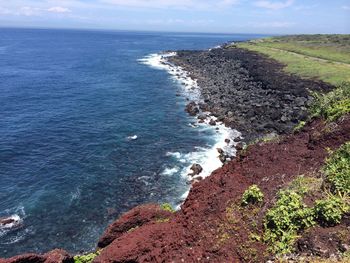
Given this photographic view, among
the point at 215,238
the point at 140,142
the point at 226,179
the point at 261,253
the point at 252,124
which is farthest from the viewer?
the point at 252,124

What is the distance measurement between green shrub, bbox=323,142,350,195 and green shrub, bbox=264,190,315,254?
238cm

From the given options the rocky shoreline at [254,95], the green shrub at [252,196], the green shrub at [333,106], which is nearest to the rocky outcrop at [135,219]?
the green shrub at [252,196]

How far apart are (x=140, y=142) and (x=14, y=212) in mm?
24802

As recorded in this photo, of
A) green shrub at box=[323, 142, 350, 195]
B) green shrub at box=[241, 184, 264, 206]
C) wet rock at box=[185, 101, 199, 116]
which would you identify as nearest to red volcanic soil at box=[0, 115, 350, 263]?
green shrub at box=[241, 184, 264, 206]

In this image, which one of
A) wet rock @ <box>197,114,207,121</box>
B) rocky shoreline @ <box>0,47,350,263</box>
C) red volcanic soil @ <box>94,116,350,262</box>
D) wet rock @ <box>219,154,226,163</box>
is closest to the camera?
rocky shoreline @ <box>0,47,350,263</box>

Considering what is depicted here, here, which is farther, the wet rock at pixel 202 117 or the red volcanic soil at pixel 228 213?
the wet rock at pixel 202 117

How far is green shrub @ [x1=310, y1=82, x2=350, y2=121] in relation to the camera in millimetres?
25328

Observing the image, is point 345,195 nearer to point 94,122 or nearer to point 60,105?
point 94,122

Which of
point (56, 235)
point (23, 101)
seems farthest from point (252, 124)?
point (23, 101)

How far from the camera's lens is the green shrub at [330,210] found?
16031mm

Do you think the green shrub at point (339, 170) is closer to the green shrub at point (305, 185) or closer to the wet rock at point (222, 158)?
the green shrub at point (305, 185)

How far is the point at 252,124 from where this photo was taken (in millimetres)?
64125

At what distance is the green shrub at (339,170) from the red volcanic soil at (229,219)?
3.77 feet

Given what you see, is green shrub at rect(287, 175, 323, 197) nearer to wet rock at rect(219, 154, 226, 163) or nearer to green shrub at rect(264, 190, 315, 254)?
green shrub at rect(264, 190, 315, 254)
